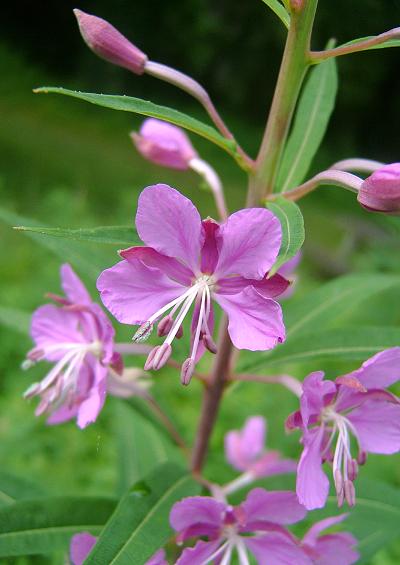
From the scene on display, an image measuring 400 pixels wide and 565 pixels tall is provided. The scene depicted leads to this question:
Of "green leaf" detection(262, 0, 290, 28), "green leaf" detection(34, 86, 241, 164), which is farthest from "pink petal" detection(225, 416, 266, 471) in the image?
"green leaf" detection(262, 0, 290, 28)

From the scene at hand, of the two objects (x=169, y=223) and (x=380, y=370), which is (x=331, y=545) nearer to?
(x=380, y=370)

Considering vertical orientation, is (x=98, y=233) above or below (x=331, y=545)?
above

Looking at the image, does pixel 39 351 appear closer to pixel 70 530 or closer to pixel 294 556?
pixel 70 530

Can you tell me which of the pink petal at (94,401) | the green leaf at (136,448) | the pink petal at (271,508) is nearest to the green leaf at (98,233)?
the pink petal at (94,401)

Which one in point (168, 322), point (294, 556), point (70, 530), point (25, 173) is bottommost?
point (25, 173)

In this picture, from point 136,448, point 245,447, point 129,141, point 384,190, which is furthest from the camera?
point 129,141

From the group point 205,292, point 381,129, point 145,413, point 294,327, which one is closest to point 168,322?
point 205,292

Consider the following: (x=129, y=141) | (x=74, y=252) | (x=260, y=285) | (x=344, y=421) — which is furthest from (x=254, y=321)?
(x=129, y=141)

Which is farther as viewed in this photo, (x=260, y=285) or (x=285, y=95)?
(x=285, y=95)
